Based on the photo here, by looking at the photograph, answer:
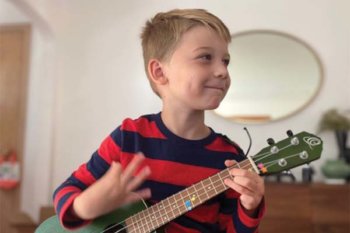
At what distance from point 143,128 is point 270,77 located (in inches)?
71.6

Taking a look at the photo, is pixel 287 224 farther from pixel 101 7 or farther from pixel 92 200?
pixel 101 7

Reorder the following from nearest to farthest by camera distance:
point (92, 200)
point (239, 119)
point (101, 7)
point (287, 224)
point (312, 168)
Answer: point (92, 200) < point (287, 224) < point (312, 168) < point (239, 119) < point (101, 7)

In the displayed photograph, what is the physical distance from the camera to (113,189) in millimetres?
646

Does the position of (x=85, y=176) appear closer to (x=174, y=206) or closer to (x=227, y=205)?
(x=174, y=206)

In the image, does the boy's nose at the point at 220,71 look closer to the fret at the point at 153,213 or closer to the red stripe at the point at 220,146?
the red stripe at the point at 220,146

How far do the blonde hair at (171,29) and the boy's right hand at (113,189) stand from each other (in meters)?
0.32

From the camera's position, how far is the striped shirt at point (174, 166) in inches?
33.2

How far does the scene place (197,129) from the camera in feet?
2.93

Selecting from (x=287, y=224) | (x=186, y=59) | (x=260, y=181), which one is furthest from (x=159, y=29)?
(x=287, y=224)

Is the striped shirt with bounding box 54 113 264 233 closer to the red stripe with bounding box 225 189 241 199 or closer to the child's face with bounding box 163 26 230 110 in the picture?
the red stripe with bounding box 225 189 241 199

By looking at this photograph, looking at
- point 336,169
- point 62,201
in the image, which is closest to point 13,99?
point 336,169

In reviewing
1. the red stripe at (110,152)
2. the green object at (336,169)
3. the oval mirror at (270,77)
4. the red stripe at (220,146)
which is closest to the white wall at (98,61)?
the oval mirror at (270,77)

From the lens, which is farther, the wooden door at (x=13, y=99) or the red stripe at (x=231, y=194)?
the wooden door at (x=13, y=99)

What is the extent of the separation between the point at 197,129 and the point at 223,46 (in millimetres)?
202
